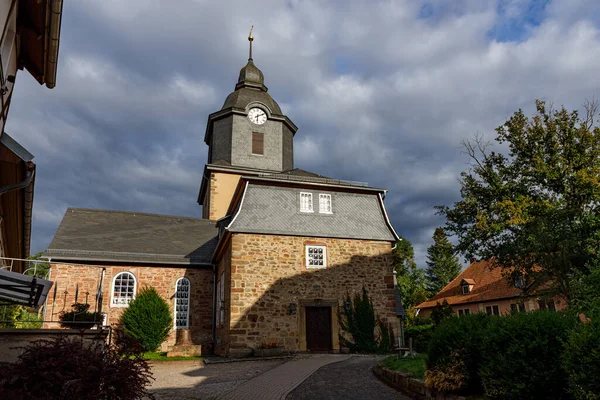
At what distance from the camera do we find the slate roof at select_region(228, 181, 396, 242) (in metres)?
17.4

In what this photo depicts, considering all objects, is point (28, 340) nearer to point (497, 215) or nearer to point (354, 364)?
point (354, 364)

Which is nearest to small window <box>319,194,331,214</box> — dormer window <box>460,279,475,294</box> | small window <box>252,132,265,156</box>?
small window <box>252,132,265,156</box>

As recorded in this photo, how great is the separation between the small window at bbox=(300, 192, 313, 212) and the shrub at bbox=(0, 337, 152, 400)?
13.5 m

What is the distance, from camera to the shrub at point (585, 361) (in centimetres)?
391

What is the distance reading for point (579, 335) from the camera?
4.15 meters

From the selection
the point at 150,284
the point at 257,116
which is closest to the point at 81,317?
the point at 150,284

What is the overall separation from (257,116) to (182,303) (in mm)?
13267

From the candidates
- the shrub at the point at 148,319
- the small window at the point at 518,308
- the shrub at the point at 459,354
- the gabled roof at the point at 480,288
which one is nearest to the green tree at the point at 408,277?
the gabled roof at the point at 480,288

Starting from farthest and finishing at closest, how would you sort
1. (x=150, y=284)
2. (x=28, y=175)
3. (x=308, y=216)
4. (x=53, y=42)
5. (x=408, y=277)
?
(x=408, y=277) → (x=150, y=284) → (x=308, y=216) → (x=53, y=42) → (x=28, y=175)

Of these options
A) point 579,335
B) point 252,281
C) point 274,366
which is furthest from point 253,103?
point 579,335

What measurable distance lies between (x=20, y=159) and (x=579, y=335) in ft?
21.7

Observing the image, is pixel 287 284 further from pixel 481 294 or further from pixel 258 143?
pixel 481 294

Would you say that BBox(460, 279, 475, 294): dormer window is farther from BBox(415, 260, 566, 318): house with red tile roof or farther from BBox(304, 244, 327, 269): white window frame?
BBox(304, 244, 327, 269): white window frame

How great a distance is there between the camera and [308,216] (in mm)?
18156
